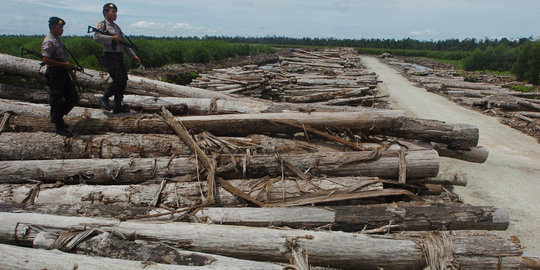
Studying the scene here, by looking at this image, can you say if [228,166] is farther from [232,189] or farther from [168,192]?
[168,192]

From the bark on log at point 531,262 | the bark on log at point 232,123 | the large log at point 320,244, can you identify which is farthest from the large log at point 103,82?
the bark on log at point 531,262

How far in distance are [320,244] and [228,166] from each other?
1.85 meters

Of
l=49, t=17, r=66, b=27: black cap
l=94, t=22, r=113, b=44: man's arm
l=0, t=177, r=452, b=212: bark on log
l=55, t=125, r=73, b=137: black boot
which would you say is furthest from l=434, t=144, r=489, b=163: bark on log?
l=49, t=17, r=66, b=27: black cap

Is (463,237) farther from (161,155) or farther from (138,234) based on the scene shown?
(161,155)

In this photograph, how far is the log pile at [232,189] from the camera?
2.98 m

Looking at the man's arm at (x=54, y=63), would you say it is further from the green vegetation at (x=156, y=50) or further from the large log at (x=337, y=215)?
the green vegetation at (x=156, y=50)

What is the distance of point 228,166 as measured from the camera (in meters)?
4.27

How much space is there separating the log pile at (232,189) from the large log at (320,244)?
0.01 metres

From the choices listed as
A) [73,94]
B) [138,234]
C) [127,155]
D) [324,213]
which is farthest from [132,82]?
[324,213]

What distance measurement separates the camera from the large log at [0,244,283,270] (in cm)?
257

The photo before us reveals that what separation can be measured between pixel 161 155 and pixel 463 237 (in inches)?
170

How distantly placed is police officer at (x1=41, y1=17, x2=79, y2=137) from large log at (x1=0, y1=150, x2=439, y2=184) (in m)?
0.82

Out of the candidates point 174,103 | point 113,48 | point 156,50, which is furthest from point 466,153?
point 156,50

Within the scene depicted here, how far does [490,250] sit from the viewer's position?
3.02 m
